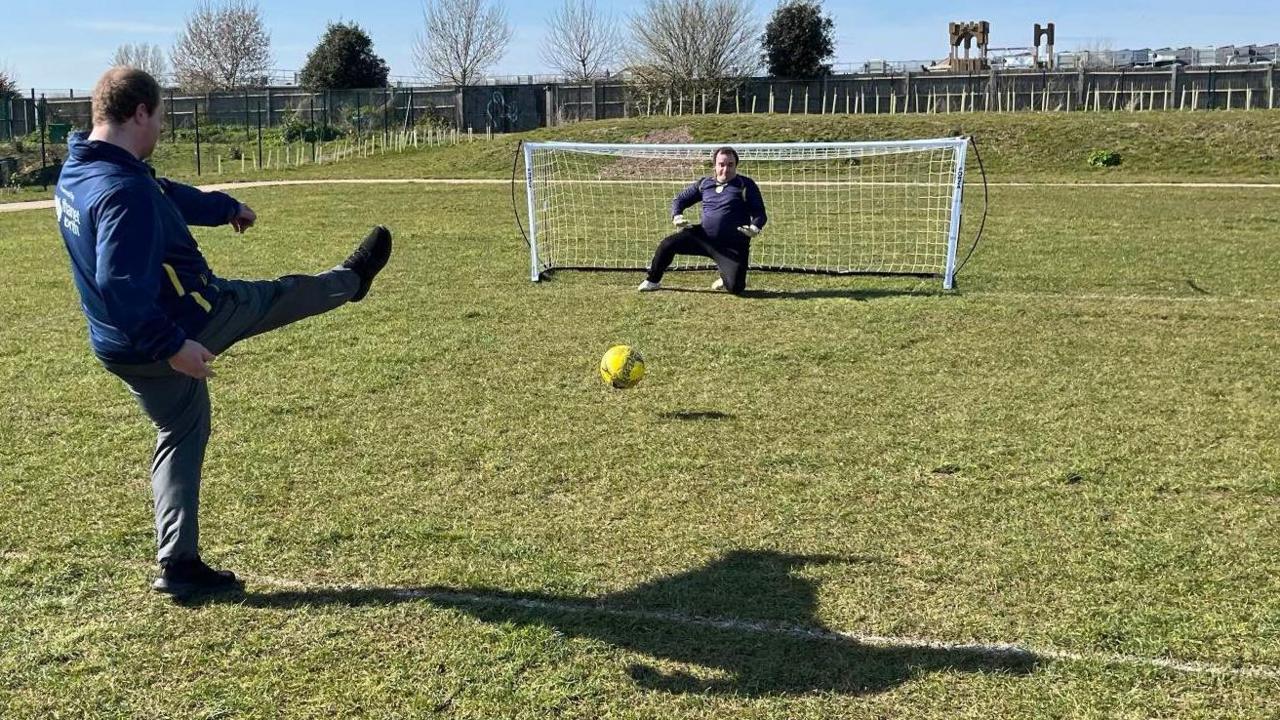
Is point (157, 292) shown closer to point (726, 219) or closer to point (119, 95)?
point (119, 95)

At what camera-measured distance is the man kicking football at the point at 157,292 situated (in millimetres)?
3574

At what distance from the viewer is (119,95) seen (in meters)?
3.69

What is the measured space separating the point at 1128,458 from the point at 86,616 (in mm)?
4960

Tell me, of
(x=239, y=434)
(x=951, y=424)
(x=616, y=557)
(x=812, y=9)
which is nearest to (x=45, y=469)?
(x=239, y=434)

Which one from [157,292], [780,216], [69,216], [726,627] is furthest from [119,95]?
[780,216]

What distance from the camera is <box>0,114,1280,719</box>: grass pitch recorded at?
140 inches

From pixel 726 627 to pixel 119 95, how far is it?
2.80m

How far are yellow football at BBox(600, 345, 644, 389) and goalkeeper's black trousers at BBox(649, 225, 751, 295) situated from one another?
13.3ft

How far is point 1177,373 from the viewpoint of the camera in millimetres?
7637

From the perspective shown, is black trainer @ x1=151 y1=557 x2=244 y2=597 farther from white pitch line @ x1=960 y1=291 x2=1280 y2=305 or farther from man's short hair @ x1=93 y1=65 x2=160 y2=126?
white pitch line @ x1=960 y1=291 x2=1280 y2=305

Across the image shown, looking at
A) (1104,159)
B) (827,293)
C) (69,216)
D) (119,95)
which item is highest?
(1104,159)

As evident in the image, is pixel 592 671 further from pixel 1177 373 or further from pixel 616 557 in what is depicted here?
pixel 1177 373

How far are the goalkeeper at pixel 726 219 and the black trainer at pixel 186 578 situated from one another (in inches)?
284

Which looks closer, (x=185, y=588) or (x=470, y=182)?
(x=185, y=588)
